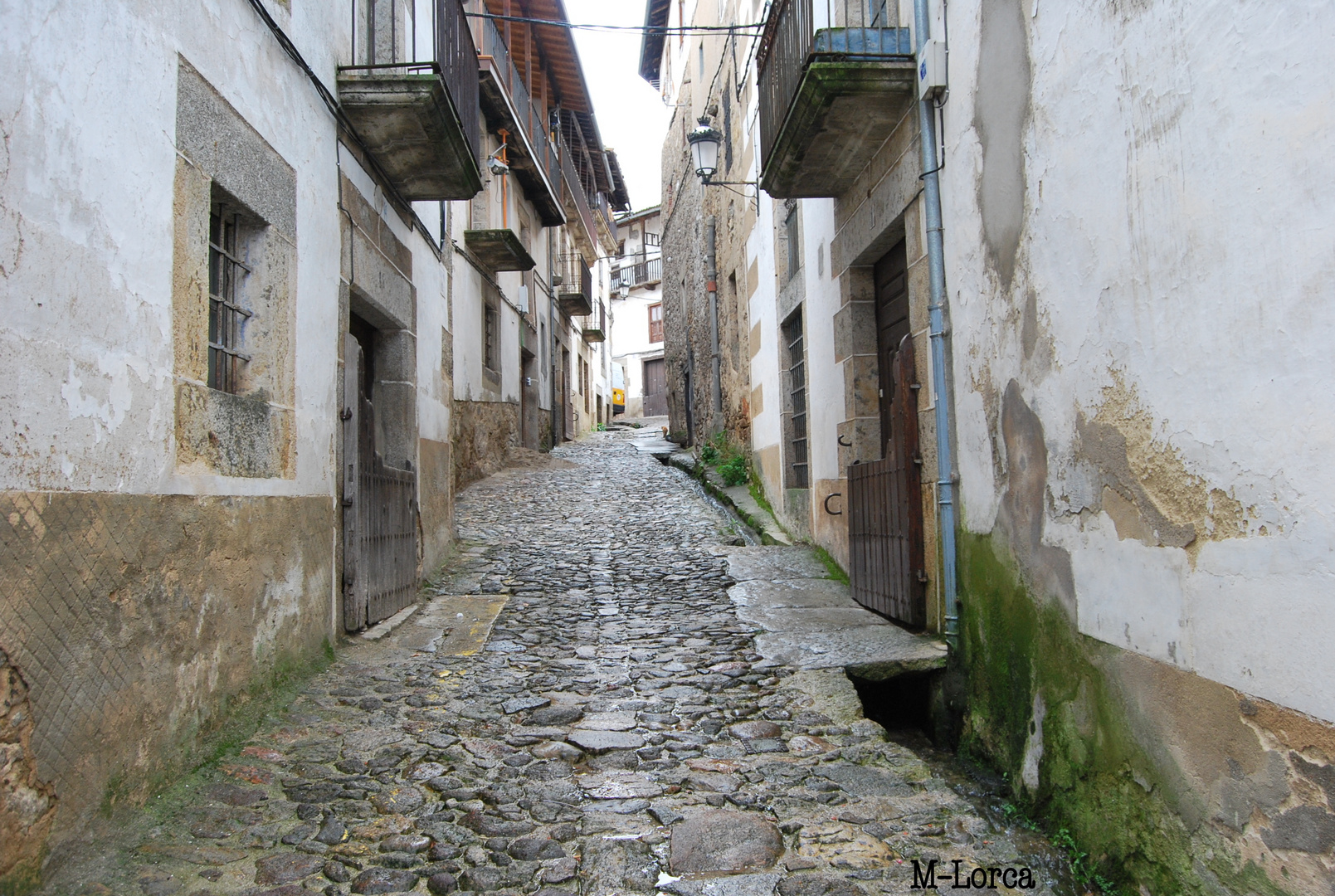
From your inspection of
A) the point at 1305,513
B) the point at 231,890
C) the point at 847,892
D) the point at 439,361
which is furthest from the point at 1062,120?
the point at 439,361

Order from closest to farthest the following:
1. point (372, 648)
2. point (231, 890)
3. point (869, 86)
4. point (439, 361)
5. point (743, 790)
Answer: point (231, 890) → point (743, 790) → point (869, 86) → point (372, 648) → point (439, 361)

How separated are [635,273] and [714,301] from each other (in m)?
21.1

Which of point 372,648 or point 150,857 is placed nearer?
point 150,857

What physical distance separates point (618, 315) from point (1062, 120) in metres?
32.3

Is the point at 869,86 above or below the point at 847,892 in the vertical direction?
above

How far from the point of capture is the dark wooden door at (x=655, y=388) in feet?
112

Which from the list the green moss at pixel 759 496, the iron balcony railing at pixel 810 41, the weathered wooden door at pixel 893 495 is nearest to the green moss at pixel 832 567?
the weathered wooden door at pixel 893 495

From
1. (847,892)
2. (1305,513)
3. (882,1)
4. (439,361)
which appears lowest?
(847,892)

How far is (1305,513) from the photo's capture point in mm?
1863

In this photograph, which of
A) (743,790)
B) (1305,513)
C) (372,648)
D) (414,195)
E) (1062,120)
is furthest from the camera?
(414,195)

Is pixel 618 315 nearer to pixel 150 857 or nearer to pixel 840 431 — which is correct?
pixel 840 431

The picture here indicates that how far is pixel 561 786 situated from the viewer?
10.5ft

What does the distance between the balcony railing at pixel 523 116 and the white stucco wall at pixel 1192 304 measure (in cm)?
1047

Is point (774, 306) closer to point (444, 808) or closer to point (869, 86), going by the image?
point (869, 86)
